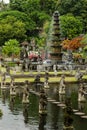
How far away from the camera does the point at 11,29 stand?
125m

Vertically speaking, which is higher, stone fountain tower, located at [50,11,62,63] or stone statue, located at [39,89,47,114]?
stone fountain tower, located at [50,11,62,63]

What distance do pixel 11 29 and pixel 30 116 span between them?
83.0 metres

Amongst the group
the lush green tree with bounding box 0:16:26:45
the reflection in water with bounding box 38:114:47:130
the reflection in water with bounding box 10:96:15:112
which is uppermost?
the lush green tree with bounding box 0:16:26:45

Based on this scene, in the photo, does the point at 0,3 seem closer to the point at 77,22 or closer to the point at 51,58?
the point at 77,22

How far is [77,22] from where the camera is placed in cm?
12675

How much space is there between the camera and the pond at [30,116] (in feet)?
129

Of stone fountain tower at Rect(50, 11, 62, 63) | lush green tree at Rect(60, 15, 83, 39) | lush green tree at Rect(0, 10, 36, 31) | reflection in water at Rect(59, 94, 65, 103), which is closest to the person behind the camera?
reflection in water at Rect(59, 94, 65, 103)

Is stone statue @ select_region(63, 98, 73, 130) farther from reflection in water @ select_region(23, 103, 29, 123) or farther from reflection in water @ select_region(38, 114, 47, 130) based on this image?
reflection in water @ select_region(23, 103, 29, 123)

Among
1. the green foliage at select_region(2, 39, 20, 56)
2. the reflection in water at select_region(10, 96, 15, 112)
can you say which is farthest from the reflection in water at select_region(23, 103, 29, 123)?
the green foliage at select_region(2, 39, 20, 56)

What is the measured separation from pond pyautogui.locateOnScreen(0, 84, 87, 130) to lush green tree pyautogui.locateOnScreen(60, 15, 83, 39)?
72.4m

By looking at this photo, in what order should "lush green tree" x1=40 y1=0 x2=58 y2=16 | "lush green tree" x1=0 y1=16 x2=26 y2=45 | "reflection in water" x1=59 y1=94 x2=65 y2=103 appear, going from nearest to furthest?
"reflection in water" x1=59 y1=94 x2=65 y2=103 < "lush green tree" x1=0 y1=16 x2=26 y2=45 < "lush green tree" x1=40 y1=0 x2=58 y2=16

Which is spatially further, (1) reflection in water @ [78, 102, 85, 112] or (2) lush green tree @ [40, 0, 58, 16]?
(2) lush green tree @ [40, 0, 58, 16]

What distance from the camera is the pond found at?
39469mm

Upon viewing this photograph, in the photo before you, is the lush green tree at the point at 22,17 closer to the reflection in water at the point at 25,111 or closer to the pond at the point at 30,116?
the pond at the point at 30,116
